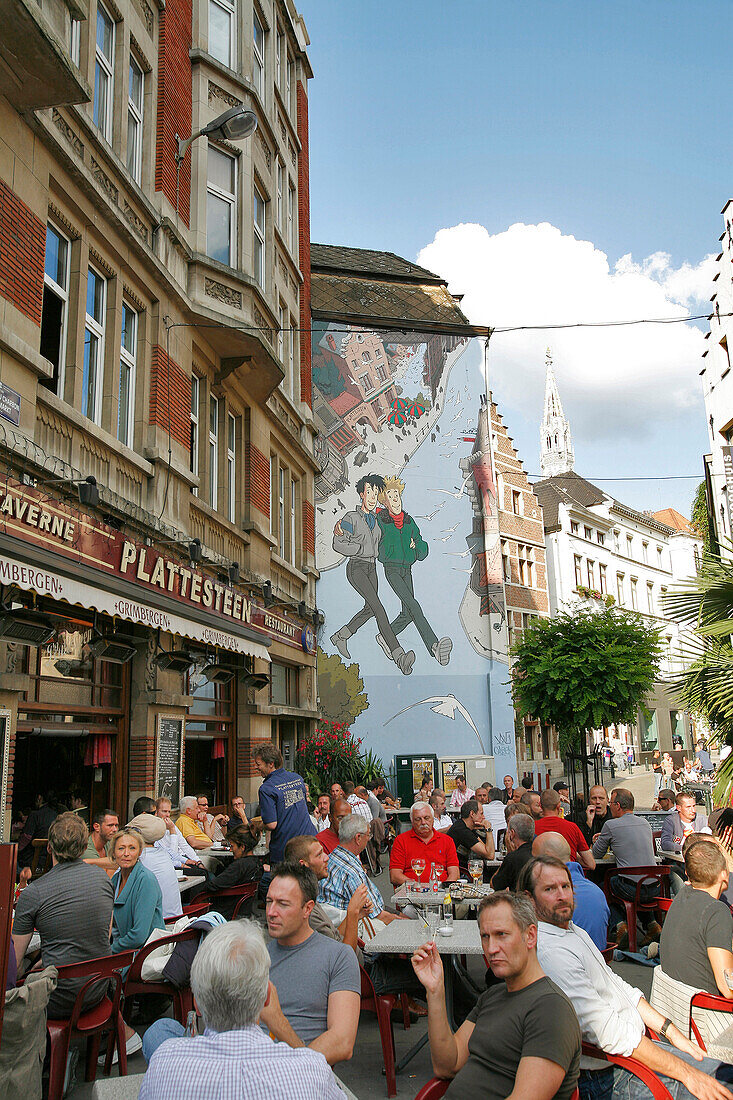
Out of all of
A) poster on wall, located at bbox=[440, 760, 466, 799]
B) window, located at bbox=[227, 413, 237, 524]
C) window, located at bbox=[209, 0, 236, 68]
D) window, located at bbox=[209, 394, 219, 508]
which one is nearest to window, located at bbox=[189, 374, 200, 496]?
window, located at bbox=[209, 394, 219, 508]

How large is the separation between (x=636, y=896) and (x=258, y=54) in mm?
17425

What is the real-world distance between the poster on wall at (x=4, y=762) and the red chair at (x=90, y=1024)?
10.1ft

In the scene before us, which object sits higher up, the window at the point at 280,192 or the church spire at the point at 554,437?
the church spire at the point at 554,437

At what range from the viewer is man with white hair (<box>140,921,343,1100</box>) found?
249 cm

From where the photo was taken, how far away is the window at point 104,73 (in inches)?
455

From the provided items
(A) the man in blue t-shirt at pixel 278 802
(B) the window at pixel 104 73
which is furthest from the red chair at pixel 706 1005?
(B) the window at pixel 104 73

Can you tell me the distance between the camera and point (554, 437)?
10956 centimetres

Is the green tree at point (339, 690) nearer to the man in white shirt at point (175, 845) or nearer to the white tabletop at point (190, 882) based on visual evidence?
the man in white shirt at point (175, 845)

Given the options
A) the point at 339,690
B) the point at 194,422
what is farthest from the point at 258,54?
the point at 339,690

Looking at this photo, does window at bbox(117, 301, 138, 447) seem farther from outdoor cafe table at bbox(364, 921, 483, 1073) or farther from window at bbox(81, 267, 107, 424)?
outdoor cafe table at bbox(364, 921, 483, 1073)

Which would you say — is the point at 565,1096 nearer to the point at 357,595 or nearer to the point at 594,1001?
the point at 594,1001

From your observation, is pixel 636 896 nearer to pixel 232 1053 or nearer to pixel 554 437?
pixel 232 1053

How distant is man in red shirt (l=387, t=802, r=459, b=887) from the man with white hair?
19.3 ft

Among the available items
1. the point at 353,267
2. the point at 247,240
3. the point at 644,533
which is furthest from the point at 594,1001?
the point at 644,533
